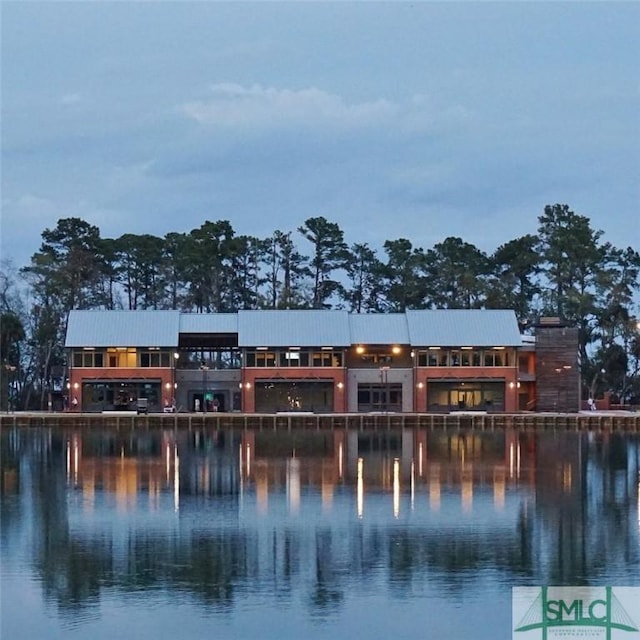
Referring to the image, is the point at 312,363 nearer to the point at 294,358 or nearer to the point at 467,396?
the point at 294,358

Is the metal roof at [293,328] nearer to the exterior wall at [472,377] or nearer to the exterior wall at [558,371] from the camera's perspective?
the exterior wall at [472,377]

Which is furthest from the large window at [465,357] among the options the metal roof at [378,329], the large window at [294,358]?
the large window at [294,358]

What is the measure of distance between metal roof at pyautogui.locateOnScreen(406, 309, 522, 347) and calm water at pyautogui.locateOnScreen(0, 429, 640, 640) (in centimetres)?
2891

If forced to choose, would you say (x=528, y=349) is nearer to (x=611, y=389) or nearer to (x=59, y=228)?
(x=611, y=389)

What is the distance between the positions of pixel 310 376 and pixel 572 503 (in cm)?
4405

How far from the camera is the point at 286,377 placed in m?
79.4

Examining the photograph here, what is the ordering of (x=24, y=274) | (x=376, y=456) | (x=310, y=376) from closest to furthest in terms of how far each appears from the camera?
(x=376, y=456) < (x=310, y=376) < (x=24, y=274)

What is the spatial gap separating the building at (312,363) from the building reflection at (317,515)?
75.4 ft

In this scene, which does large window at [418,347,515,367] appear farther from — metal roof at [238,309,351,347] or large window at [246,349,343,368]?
large window at [246,349,343,368]

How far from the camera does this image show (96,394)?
261ft

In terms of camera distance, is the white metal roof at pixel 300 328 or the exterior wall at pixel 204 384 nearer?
the white metal roof at pixel 300 328

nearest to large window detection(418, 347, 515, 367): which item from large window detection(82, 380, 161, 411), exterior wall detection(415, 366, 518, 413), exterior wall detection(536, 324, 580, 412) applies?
exterior wall detection(415, 366, 518, 413)

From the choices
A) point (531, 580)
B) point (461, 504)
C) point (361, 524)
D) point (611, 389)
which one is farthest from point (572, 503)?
point (611, 389)

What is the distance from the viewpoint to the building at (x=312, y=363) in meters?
79.1
